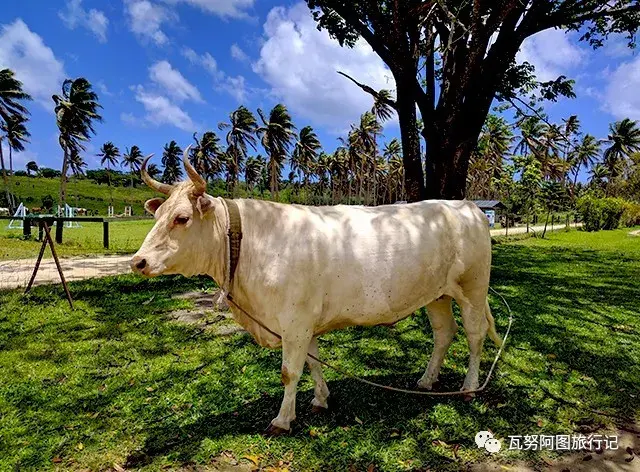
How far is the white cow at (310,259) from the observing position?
337 centimetres

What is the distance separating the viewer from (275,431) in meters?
3.55

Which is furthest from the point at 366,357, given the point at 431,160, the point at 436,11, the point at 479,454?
the point at 436,11

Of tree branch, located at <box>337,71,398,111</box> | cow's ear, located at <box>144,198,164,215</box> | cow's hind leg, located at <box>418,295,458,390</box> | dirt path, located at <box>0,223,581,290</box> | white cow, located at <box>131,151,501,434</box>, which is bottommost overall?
dirt path, located at <box>0,223,581,290</box>

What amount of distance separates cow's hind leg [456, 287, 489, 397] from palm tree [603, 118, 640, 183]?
74932 mm

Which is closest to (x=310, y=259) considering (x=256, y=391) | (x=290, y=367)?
(x=290, y=367)

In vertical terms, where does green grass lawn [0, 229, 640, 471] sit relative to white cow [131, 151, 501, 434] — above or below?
below

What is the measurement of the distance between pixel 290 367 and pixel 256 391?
1.11 m

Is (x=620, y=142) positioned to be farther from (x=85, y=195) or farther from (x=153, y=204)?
(x=85, y=195)

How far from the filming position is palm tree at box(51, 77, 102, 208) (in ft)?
119

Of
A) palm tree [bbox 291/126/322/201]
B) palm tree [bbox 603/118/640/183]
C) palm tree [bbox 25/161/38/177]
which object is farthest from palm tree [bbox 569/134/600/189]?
palm tree [bbox 25/161/38/177]

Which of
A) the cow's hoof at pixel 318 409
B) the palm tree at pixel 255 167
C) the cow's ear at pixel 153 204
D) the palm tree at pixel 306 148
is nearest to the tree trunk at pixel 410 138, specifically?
the cow's hoof at pixel 318 409

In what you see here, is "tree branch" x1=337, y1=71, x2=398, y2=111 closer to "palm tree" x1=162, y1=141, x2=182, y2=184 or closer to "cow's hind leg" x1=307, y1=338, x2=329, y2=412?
"cow's hind leg" x1=307, y1=338, x2=329, y2=412

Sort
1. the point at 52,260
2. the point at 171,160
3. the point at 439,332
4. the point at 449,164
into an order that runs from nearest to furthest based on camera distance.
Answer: the point at 439,332 < the point at 449,164 < the point at 52,260 < the point at 171,160

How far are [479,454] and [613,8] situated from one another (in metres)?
9.20
